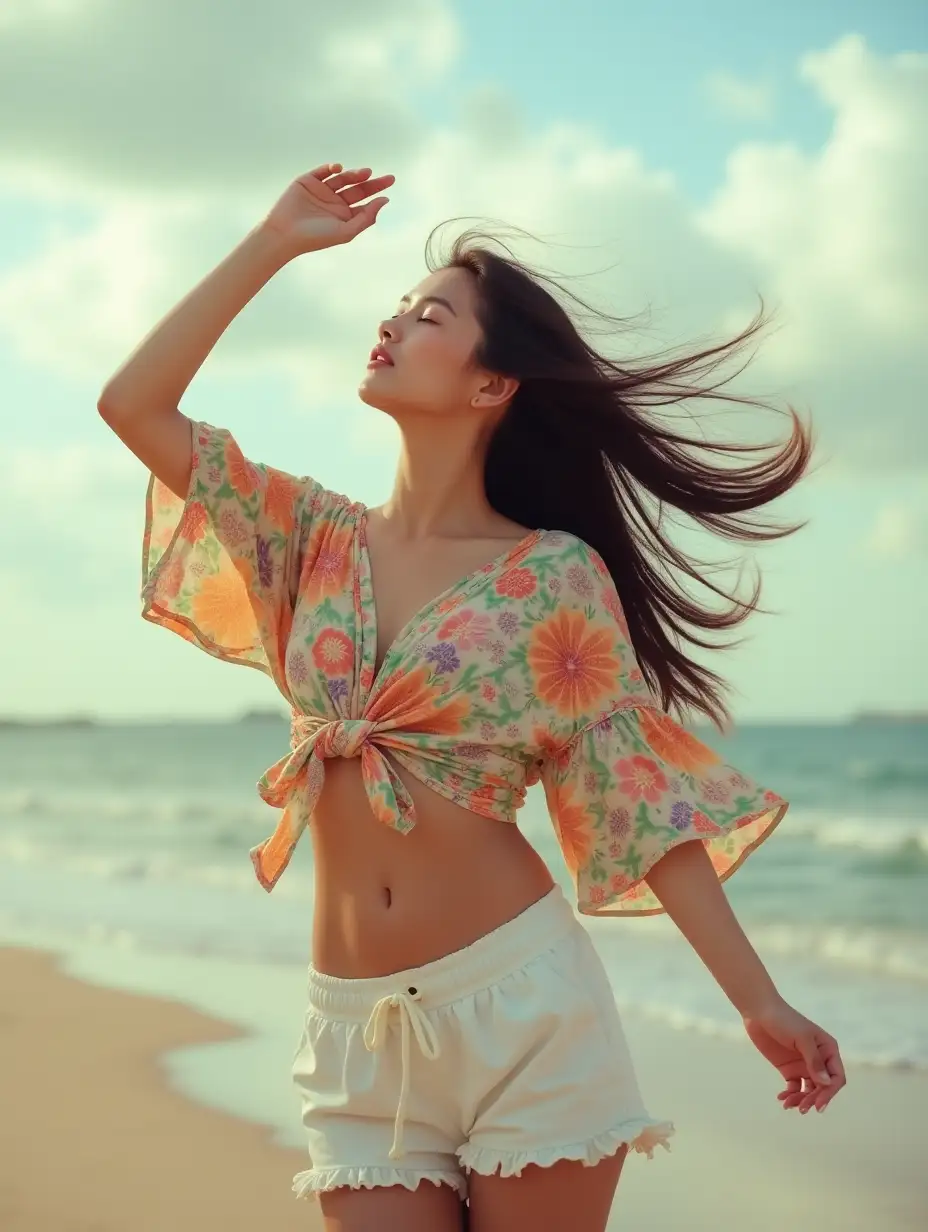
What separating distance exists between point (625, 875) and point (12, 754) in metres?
50.6

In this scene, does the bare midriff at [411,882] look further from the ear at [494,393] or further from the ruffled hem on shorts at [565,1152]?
the ear at [494,393]

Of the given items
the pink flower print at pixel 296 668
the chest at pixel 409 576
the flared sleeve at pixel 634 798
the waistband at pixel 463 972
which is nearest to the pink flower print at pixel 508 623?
the chest at pixel 409 576

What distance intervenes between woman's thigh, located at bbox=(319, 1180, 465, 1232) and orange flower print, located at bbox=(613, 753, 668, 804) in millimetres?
717

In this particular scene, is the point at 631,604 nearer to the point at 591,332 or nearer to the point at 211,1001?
the point at 591,332

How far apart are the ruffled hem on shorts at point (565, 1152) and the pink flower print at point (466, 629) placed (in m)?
0.81

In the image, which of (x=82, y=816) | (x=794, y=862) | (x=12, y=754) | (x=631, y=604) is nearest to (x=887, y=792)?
(x=794, y=862)

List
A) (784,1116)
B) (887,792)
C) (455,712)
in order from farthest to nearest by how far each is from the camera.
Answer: (887,792)
(784,1116)
(455,712)

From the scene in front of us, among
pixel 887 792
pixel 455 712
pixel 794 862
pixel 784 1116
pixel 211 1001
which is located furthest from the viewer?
pixel 887 792

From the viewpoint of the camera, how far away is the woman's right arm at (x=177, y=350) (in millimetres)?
2740

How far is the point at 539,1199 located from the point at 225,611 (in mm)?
1206

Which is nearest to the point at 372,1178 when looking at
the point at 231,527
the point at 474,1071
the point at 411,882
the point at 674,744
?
the point at 474,1071

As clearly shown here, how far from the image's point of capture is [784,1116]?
5914mm

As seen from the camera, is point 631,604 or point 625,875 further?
point 631,604

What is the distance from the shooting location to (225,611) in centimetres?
308
